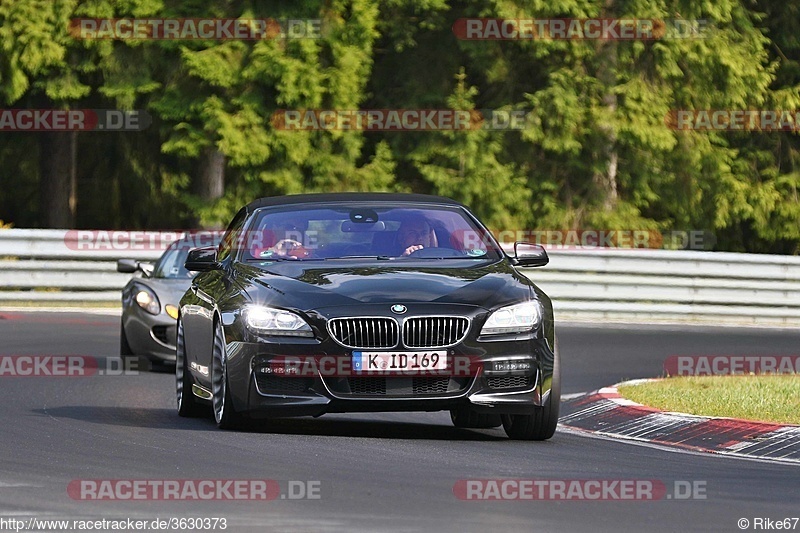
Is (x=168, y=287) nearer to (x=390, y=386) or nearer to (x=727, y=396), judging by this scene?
(x=727, y=396)

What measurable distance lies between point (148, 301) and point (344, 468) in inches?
313

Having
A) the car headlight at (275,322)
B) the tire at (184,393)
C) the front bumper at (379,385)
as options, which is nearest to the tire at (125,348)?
the tire at (184,393)

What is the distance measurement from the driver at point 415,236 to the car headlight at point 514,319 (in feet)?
4.01

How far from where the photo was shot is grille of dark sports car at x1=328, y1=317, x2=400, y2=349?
36.1 ft

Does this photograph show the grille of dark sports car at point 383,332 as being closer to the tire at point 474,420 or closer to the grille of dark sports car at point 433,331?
the grille of dark sports car at point 433,331

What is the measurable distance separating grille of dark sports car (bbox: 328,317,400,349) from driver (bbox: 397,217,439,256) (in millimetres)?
1304

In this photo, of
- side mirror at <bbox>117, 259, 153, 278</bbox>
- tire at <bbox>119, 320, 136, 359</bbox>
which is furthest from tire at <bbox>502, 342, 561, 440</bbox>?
side mirror at <bbox>117, 259, 153, 278</bbox>

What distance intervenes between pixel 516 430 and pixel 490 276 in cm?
101

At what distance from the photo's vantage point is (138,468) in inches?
390

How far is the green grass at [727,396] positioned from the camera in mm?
13312

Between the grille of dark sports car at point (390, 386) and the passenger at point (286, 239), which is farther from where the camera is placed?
the passenger at point (286, 239)

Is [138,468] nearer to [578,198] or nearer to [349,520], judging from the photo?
[349,520]

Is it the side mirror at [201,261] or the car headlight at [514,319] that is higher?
the side mirror at [201,261]

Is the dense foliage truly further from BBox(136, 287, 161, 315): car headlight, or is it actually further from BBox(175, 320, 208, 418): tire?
BBox(175, 320, 208, 418): tire
